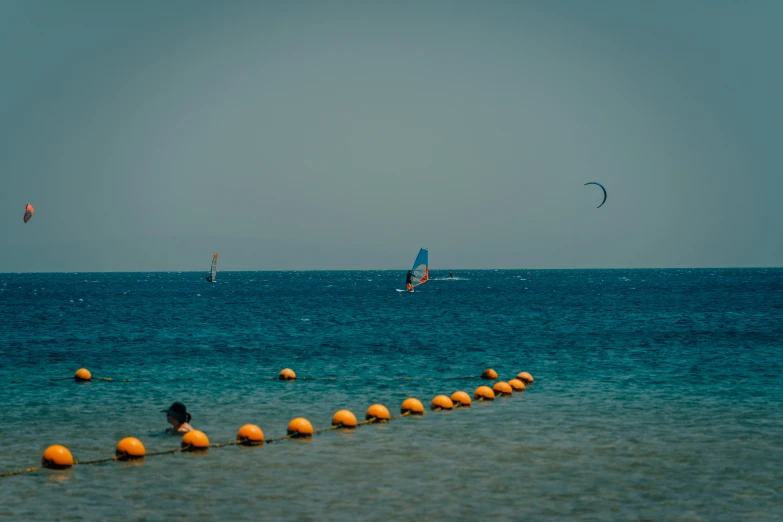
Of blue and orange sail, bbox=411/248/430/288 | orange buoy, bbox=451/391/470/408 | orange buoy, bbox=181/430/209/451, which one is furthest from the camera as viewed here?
blue and orange sail, bbox=411/248/430/288

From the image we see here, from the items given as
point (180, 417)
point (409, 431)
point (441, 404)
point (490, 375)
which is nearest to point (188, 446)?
point (180, 417)

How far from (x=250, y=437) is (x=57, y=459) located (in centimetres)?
487

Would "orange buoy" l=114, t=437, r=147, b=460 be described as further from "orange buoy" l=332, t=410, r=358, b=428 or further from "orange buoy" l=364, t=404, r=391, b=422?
"orange buoy" l=364, t=404, r=391, b=422

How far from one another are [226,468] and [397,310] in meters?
79.5

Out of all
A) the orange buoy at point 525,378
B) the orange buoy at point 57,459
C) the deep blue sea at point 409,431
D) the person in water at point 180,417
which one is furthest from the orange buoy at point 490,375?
the orange buoy at point 57,459

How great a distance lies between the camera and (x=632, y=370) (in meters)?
39.3

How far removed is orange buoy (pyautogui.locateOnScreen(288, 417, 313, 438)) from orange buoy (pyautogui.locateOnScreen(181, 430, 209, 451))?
8.43 ft

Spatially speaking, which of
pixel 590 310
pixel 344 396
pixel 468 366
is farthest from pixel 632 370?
pixel 590 310

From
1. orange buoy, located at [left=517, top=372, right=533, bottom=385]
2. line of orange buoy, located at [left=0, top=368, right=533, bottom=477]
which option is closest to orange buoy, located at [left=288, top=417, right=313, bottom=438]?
line of orange buoy, located at [left=0, top=368, right=533, bottom=477]

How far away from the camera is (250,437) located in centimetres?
2222

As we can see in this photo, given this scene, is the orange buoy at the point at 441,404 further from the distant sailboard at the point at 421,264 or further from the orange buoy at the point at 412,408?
the distant sailboard at the point at 421,264

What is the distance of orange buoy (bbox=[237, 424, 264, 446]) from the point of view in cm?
2223

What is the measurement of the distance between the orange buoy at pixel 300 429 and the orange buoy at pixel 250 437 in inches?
43.0

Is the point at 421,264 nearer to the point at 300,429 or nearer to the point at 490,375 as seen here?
the point at 490,375
